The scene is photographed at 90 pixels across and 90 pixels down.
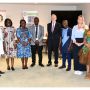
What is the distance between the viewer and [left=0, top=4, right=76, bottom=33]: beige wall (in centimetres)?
1009

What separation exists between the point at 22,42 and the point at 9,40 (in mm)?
344

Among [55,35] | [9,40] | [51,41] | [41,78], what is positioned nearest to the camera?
[41,78]

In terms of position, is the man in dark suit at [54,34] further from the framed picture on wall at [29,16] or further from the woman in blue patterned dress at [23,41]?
the framed picture on wall at [29,16]

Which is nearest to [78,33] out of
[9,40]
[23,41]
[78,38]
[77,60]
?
[78,38]

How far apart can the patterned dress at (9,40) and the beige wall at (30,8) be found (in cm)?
403

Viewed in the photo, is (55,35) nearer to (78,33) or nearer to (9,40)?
(78,33)

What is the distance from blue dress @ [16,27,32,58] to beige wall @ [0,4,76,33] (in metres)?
3.86

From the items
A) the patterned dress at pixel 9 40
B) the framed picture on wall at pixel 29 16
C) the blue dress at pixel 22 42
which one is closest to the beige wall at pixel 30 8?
the framed picture on wall at pixel 29 16

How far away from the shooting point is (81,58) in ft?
18.3

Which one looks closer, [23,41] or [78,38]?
[78,38]

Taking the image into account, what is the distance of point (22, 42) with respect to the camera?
629 centimetres

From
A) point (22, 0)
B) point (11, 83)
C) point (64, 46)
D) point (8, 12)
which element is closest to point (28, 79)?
point (11, 83)

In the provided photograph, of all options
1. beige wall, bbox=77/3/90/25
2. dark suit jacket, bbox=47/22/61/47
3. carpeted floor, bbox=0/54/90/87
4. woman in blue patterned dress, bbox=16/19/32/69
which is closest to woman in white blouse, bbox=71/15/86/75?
carpeted floor, bbox=0/54/90/87

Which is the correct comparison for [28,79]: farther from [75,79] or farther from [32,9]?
[32,9]
